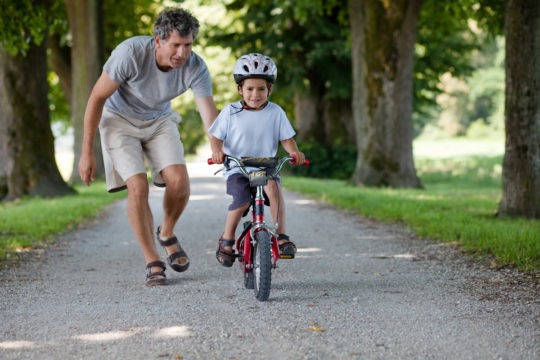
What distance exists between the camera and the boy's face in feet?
20.0

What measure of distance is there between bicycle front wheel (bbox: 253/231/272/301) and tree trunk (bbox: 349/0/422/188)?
13122mm

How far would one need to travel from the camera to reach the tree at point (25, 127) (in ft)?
52.7

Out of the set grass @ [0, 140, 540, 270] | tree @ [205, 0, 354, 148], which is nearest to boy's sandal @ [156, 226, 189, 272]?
grass @ [0, 140, 540, 270]


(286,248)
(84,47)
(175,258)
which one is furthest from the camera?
(84,47)

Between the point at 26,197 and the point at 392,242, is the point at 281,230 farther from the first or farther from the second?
the point at 26,197

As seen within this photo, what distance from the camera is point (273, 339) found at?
471cm

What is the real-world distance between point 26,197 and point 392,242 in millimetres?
8921

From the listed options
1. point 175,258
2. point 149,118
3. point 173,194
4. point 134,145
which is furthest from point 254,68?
point 175,258

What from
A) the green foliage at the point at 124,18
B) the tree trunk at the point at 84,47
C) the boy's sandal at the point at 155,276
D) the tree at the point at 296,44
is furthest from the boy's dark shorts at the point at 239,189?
the green foliage at the point at 124,18

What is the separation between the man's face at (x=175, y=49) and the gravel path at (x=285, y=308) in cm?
168

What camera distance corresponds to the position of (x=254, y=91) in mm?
6082

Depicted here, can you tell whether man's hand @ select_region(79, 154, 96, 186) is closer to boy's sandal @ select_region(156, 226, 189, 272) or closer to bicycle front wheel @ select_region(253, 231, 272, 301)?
boy's sandal @ select_region(156, 226, 189, 272)

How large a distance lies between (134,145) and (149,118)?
9.5 inches

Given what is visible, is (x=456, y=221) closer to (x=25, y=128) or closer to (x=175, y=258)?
(x=175, y=258)
